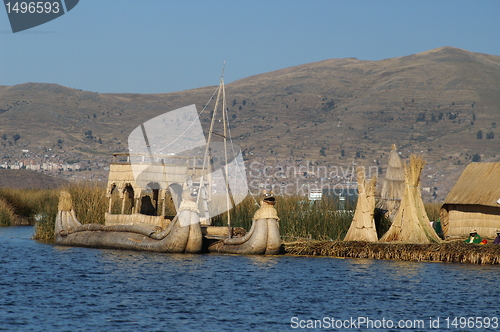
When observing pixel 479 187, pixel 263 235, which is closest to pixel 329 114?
pixel 479 187

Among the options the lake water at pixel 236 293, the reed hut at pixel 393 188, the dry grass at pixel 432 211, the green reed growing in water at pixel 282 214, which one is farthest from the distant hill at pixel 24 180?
the lake water at pixel 236 293

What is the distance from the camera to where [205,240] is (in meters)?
26.7

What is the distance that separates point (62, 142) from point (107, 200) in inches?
3452

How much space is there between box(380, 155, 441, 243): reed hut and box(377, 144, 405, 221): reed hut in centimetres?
347

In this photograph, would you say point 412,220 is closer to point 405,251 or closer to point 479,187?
point 405,251

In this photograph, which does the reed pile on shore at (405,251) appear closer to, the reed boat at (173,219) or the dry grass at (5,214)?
the reed boat at (173,219)

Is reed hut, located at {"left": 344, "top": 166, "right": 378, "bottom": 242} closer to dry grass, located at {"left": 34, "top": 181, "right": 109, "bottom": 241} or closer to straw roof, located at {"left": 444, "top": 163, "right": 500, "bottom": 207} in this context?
straw roof, located at {"left": 444, "top": 163, "right": 500, "bottom": 207}

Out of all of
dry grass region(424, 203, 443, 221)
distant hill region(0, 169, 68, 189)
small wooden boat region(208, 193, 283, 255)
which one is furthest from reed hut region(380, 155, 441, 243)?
distant hill region(0, 169, 68, 189)

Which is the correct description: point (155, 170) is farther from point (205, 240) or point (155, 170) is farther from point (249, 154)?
point (249, 154)

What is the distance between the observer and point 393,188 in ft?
97.2

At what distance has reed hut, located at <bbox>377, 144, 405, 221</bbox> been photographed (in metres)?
29.4

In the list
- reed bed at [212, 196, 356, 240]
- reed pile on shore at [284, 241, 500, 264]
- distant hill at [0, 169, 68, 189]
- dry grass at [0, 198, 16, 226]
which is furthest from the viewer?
distant hill at [0, 169, 68, 189]

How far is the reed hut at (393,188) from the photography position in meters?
29.4

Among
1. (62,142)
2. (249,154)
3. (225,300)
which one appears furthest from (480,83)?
(225,300)
